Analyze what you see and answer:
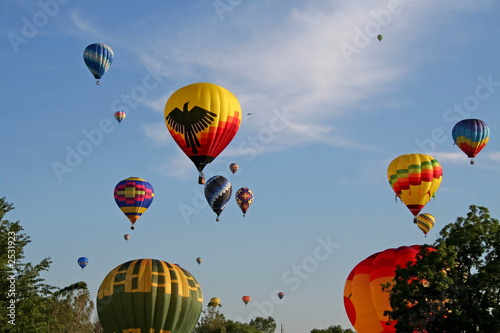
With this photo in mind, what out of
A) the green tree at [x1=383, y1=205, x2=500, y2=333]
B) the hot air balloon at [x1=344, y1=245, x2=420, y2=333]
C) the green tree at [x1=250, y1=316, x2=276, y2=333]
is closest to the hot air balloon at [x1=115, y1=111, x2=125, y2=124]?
the hot air balloon at [x1=344, y1=245, x2=420, y2=333]

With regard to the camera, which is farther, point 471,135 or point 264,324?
point 264,324

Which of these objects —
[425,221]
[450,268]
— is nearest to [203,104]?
[450,268]

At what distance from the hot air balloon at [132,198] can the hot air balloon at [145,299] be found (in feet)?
57.3

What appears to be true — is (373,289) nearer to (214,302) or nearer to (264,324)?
(214,302)

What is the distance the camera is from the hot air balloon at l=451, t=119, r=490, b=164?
180 ft

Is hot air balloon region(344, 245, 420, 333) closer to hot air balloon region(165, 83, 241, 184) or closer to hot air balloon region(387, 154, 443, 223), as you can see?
hot air balloon region(165, 83, 241, 184)

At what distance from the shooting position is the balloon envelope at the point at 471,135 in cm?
5491

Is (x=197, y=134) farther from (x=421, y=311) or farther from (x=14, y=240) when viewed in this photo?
(x=421, y=311)

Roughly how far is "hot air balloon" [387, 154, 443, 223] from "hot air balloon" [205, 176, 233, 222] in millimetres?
18700

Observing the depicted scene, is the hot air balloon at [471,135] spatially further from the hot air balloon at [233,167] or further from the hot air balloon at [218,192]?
the hot air balloon at [233,167]

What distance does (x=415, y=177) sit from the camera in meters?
50.2

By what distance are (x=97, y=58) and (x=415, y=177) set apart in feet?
88.9

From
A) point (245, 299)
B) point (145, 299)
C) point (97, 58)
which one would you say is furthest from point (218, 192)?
point (245, 299)

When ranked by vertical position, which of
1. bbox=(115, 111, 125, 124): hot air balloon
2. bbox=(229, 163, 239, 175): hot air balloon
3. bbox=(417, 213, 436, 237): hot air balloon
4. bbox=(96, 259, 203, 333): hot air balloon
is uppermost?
bbox=(115, 111, 125, 124): hot air balloon
